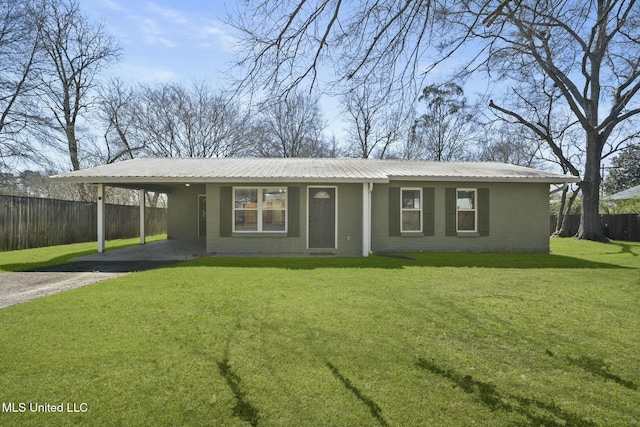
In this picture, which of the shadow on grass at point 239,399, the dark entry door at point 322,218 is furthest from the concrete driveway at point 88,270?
the shadow on grass at point 239,399

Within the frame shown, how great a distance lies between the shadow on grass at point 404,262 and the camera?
28.2 feet

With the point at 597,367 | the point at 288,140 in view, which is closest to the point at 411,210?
the point at 597,367

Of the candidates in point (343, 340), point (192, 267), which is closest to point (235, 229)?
point (192, 267)

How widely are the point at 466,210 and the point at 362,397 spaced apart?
10.6 m

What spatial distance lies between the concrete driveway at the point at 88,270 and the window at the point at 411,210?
6.82 metres

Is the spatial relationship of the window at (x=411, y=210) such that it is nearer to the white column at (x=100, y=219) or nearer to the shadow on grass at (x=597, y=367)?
the shadow on grass at (x=597, y=367)

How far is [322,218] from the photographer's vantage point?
36.1 ft

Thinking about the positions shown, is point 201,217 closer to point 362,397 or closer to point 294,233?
point 294,233

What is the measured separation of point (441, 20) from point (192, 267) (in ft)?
23.8

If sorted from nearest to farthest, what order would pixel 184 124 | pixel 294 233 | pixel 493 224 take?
1. pixel 294 233
2. pixel 493 224
3. pixel 184 124

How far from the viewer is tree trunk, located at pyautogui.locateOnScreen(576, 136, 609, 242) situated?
16.9 m

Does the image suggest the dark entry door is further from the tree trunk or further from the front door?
the tree trunk

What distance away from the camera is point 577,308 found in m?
4.91

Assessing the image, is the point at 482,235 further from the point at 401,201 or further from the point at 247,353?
the point at 247,353
